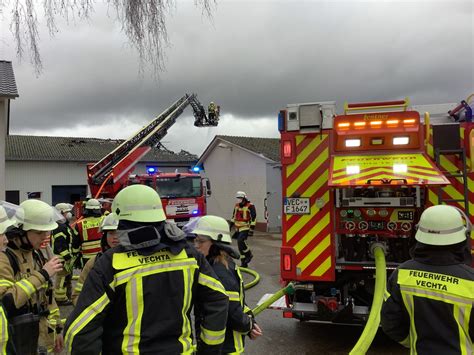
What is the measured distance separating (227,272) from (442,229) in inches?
50.7

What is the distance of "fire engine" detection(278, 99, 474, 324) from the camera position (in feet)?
14.3

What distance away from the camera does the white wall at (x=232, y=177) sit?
19955mm

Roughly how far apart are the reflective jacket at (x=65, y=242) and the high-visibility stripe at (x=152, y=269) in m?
4.48

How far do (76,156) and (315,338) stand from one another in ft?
100

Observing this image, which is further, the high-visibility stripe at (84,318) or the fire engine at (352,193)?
the fire engine at (352,193)

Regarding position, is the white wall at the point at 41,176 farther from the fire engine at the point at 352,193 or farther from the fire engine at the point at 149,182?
the fire engine at the point at 352,193

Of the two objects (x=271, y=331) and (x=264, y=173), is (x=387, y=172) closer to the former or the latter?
(x=271, y=331)

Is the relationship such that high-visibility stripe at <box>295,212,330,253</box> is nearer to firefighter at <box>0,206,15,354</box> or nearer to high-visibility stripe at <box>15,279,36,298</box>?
Answer: high-visibility stripe at <box>15,279,36,298</box>

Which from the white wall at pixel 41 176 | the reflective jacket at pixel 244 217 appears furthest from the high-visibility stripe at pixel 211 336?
the white wall at pixel 41 176

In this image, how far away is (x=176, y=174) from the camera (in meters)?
13.9

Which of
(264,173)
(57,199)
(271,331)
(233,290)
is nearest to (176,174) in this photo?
(264,173)

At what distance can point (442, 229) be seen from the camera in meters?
2.13

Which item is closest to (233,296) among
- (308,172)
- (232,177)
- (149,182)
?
(308,172)

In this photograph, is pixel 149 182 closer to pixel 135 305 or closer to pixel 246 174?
pixel 246 174
